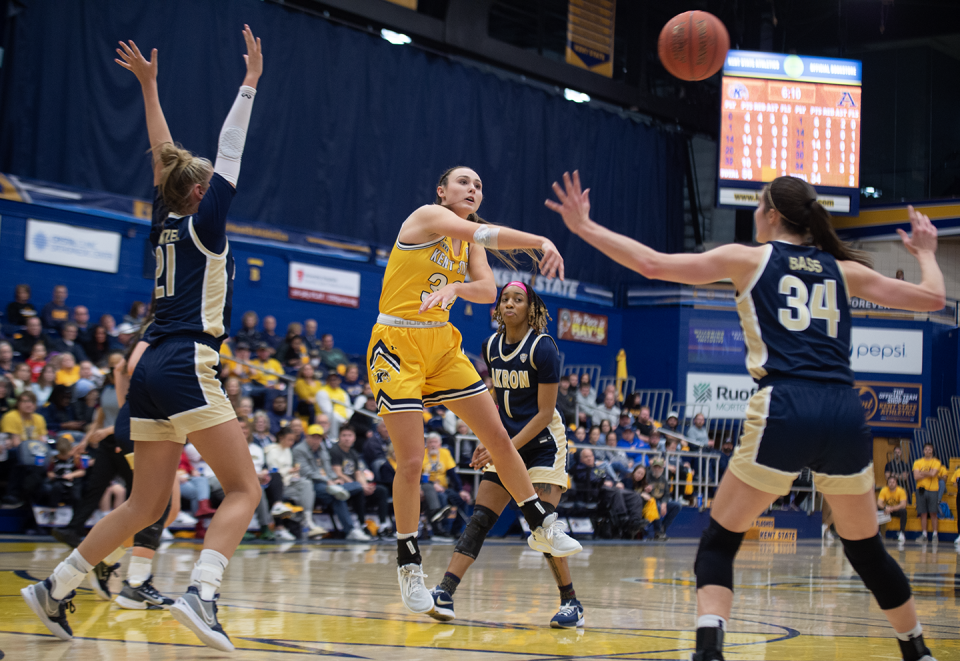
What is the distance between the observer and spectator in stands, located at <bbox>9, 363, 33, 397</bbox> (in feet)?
33.8

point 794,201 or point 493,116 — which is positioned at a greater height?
point 493,116

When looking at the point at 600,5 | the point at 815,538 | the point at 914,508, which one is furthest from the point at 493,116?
the point at 914,508

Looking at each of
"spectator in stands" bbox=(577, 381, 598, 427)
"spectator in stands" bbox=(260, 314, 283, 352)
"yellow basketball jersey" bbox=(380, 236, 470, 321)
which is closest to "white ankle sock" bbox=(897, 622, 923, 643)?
"yellow basketball jersey" bbox=(380, 236, 470, 321)

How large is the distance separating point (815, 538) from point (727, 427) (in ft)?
11.9

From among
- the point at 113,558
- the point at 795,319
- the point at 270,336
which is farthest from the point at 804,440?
the point at 270,336

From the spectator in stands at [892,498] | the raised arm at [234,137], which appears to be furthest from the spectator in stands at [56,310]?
the spectator in stands at [892,498]

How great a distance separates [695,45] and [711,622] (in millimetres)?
9250

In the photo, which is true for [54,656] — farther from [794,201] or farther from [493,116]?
[493,116]

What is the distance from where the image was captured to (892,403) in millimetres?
22781

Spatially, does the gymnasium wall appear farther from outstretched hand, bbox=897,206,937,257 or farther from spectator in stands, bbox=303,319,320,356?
outstretched hand, bbox=897,206,937,257

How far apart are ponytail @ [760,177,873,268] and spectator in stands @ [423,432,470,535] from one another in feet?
29.7

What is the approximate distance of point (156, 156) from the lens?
4.04m

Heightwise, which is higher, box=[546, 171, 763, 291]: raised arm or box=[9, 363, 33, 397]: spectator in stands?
box=[546, 171, 763, 291]: raised arm

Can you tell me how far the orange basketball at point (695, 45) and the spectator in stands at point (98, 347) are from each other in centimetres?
795
